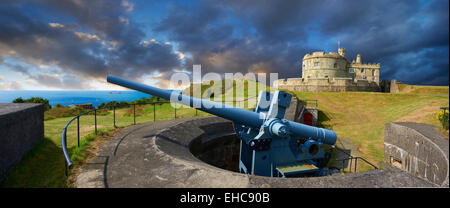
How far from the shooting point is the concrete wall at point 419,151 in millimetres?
4391

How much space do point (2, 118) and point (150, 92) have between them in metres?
2.98

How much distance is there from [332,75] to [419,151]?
39.0m

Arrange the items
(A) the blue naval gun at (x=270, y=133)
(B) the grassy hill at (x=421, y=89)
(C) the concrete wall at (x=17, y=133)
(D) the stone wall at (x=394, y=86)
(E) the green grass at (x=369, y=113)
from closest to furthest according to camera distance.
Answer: (C) the concrete wall at (x=17, y=133) → (A) the blue naval gun at (x=270, y=133) → (E) the green grass at (x=369, y=113) → (B) the grassy hill at (x=421, y=89) → (D) the stone wall at (x=394, y=86)

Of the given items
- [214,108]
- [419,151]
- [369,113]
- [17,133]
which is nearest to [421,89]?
[369,113]

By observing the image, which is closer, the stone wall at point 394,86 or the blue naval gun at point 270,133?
the blue naval gun at point 270,133

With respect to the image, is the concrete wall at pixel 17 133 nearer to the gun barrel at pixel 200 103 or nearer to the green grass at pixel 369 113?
the gun barrel at pixel 200 103

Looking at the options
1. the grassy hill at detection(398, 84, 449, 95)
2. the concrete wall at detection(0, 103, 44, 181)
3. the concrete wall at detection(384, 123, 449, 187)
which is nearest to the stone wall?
the grassy hill at detection(398, 84, 449, 95)

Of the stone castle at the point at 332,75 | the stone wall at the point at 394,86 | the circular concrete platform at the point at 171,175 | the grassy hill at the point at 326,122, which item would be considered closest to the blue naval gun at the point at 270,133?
the circular concrete platform at the point at 171,175

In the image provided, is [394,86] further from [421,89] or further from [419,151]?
[419,151]

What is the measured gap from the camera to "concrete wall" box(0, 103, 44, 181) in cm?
398

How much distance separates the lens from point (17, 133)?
4.54m

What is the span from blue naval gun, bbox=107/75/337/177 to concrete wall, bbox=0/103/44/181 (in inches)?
90.0

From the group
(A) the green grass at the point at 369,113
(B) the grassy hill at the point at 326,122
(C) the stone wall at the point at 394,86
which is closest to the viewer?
(B) the grassy hill at the point at 326,122

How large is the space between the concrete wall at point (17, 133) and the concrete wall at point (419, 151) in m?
8.31
